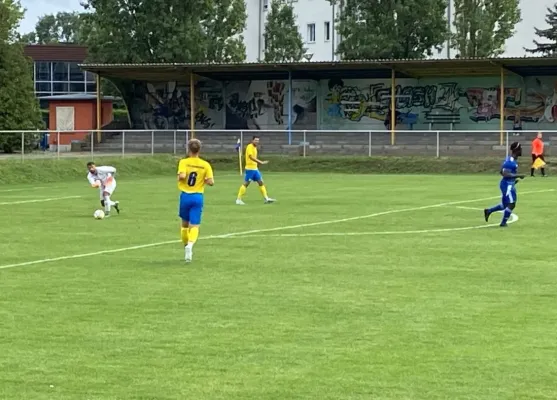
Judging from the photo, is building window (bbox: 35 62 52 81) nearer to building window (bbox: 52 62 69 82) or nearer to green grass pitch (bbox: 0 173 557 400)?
building window (bbox: 52 62 69 82)

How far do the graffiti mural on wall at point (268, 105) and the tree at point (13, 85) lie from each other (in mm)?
10981

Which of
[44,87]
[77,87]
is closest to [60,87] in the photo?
[44,87]

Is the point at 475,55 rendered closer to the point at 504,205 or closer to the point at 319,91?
the point at 319,91

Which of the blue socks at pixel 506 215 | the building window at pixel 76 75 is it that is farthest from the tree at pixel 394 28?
the blue socks at pixel 506 215

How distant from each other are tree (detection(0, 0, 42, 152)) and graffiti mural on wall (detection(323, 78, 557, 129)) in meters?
15.6

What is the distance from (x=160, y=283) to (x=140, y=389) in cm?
564

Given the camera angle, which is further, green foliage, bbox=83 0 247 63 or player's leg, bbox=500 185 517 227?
green foliage, bbox=83 0 247 63

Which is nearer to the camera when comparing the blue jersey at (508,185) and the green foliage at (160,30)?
the blue jersey at (508,185)

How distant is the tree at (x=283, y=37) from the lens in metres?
76.7

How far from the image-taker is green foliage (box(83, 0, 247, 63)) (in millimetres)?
61750

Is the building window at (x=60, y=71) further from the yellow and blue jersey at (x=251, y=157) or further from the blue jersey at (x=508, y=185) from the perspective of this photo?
the blue jersey at (x=508, y=185)

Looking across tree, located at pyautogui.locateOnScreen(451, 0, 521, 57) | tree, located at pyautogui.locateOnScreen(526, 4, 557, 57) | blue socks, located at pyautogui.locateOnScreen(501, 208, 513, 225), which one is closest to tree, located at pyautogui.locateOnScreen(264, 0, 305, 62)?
tree, located at pyautogui.locateOnScreen(451, 0, 521, 57)

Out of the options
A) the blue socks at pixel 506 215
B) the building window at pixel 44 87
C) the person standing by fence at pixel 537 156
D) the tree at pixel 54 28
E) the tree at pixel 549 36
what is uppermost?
the tree at pixel 54 28

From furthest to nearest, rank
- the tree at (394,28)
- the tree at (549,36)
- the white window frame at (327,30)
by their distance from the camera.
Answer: the white window frame at (327,30) < the tree at (549,36) < the tree at (394,28)
